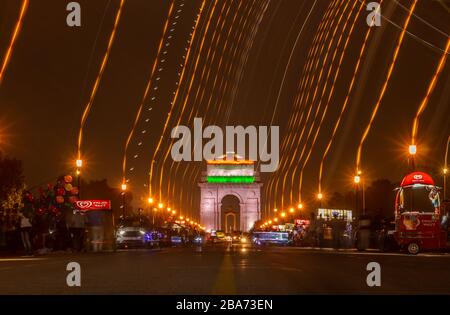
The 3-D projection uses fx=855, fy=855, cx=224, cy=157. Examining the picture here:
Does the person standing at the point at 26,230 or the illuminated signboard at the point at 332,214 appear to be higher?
the illuminated signboard at the point at 332,214

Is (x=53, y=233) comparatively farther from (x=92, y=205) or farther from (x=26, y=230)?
(x=26, y=230)

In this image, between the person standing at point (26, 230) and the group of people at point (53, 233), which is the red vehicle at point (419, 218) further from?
the person standing at point (26, 230)

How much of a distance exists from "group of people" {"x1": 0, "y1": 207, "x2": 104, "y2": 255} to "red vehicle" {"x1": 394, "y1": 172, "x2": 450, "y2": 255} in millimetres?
14912

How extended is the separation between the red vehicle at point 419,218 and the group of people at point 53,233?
14.9 metres

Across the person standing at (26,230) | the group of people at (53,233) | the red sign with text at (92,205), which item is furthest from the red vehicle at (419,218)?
the person standing at (26,230)

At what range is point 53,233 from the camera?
41.7 metres

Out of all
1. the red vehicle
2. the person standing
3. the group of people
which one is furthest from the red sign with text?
the red vehicle

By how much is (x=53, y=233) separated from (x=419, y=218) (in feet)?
57.5

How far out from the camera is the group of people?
36094 mm

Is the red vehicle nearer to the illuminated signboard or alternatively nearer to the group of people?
the group of people

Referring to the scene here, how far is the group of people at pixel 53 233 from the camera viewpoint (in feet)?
118

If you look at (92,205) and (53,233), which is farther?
(92,205)

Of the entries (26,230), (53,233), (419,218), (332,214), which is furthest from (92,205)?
(332,214)
